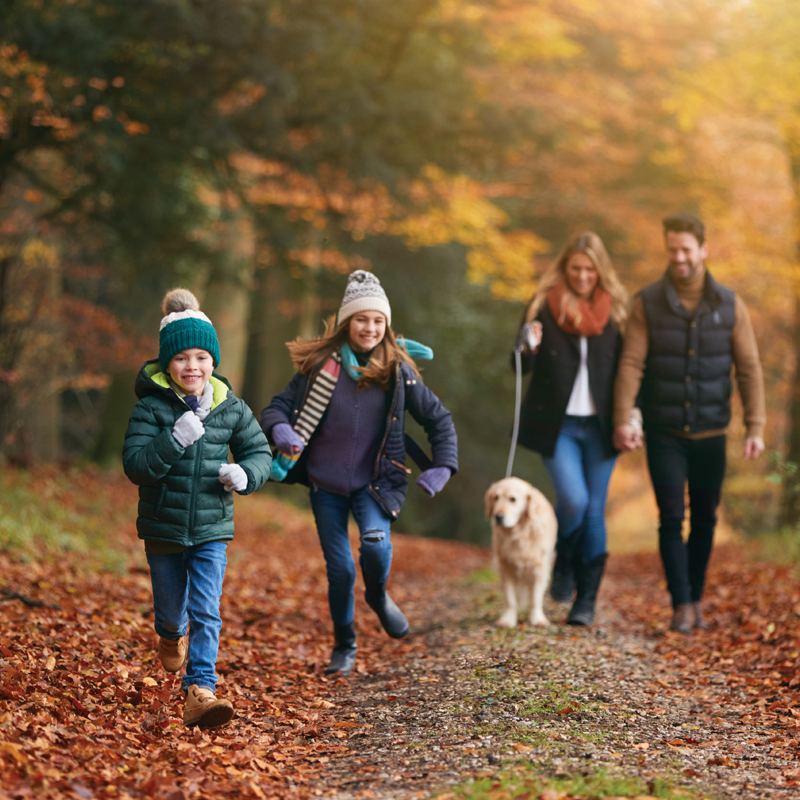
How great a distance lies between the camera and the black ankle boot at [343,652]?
5629mm

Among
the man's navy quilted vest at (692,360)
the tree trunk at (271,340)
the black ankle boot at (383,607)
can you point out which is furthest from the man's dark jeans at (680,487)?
the tree trunk at (271,340)

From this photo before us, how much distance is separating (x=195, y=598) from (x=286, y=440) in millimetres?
1099

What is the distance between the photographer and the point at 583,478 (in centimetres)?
666

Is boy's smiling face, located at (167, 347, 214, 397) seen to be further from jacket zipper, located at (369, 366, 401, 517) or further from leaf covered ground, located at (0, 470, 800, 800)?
leaf covered ground, located at (0, 470, 800, 800)

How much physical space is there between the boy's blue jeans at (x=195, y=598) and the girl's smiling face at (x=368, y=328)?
1516 mm

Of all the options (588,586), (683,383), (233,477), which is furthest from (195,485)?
(683,383)

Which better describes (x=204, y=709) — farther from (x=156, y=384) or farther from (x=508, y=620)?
(x=508, y=620)

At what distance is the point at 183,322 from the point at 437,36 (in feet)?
→ 31.6

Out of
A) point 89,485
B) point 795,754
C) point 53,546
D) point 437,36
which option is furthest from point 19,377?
point 795,754

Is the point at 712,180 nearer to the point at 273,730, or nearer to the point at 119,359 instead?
the point at 119,359

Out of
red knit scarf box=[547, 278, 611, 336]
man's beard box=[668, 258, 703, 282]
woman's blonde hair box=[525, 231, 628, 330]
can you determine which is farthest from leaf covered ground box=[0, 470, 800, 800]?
man's beard box=[668, 258, 703, 282]

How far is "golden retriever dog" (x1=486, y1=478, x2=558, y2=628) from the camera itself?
6.41 m

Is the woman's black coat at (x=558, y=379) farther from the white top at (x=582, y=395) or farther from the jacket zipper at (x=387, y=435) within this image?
the jacket zipper at (x=387, y=435)

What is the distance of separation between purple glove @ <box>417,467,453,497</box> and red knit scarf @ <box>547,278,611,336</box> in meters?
1.86
